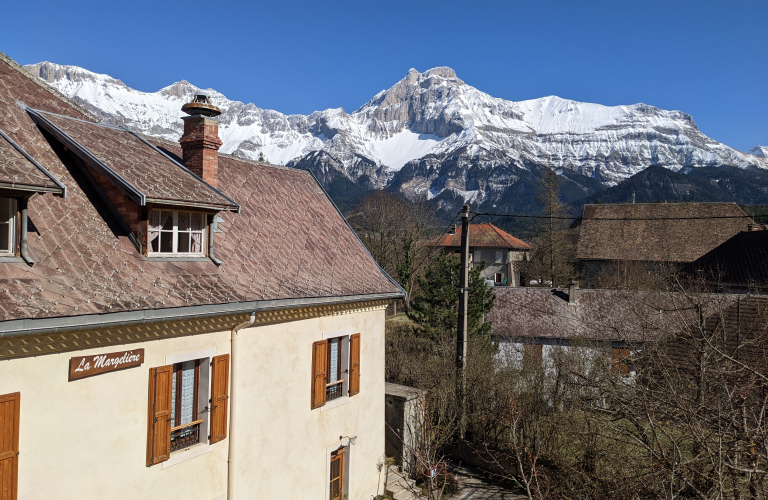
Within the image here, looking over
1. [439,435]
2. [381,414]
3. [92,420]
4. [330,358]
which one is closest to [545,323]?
[439,435]

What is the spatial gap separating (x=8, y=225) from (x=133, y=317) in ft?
6.49

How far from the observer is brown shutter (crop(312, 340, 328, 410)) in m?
11.6

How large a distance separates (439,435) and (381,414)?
416 cm

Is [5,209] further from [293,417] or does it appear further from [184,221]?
[293,417]

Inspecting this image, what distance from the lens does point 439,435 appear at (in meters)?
17.8

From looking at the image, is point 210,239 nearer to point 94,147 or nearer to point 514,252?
point 94,147

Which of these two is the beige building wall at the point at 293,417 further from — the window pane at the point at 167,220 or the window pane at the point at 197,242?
the window pane at the point at 167,220

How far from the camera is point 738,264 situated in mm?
36562

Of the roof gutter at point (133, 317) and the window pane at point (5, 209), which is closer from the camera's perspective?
the roof gutter at point (133, 317)

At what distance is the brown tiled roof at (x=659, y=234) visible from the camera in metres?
48.2

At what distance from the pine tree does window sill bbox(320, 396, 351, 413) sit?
1162 cm

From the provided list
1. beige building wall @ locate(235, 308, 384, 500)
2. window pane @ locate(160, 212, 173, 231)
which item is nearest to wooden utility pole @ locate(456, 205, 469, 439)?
beige building wall @ locate(235, 308, 384, 500)

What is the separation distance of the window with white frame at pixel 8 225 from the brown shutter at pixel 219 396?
11.4 feet

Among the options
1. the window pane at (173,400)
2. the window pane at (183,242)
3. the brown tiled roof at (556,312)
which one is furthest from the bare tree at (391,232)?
the window pane at (173,400)
